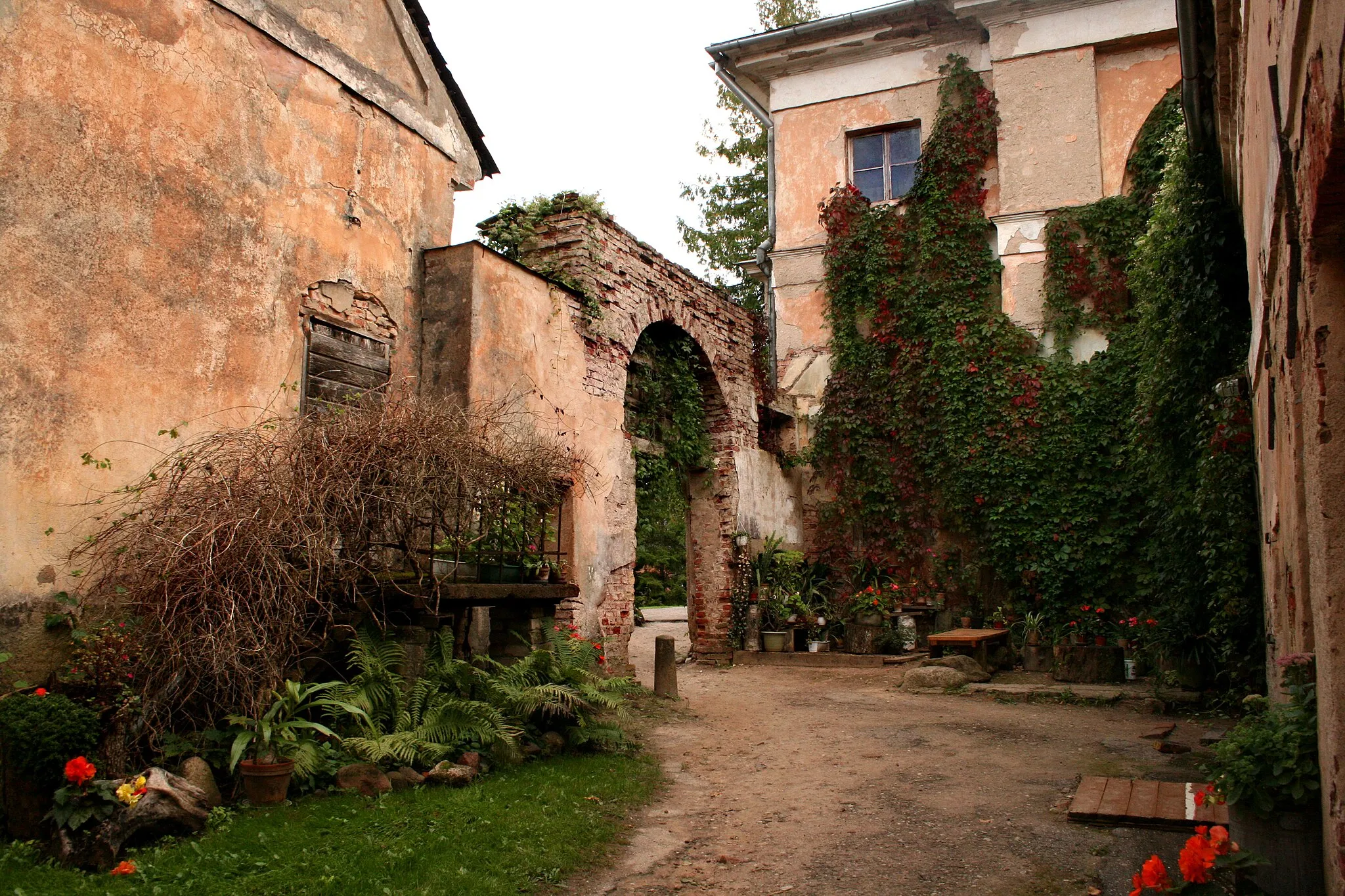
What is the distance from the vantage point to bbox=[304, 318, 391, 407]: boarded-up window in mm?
7516

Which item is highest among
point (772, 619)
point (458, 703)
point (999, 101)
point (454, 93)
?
point (999, 101)

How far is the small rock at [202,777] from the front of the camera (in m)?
4.79

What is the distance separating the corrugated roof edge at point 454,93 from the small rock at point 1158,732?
7968 millimetres

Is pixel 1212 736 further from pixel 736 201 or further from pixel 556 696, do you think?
pixel 736 201

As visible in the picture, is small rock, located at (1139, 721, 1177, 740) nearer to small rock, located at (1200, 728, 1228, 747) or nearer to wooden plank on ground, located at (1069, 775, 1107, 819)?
small rock, located at (1200, 728, 1228, 747)

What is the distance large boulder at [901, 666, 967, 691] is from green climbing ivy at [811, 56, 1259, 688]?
2068 millimetres

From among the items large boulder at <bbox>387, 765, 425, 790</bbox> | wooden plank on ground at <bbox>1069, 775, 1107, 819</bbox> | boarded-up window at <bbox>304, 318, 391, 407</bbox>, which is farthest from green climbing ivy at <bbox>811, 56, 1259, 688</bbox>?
large boulder at <bbox>387, 765, 425, 790</bbox>

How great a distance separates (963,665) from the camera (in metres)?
10.6

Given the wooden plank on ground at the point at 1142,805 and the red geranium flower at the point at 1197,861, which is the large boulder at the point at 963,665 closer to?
the wooden plank on ground at the point at 1142,805

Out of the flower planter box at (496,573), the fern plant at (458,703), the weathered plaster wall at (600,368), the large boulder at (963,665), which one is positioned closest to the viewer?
the fern plant at (458,703)

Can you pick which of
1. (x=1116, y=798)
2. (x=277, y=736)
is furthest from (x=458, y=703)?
(x=1116, y=798)

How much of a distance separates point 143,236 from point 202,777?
357 cm

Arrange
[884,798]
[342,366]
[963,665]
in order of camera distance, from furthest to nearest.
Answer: [963,665], [342,366], [884,798]

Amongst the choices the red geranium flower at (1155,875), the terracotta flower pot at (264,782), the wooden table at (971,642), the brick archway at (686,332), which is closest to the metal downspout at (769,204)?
the brick archway at (686,332)
